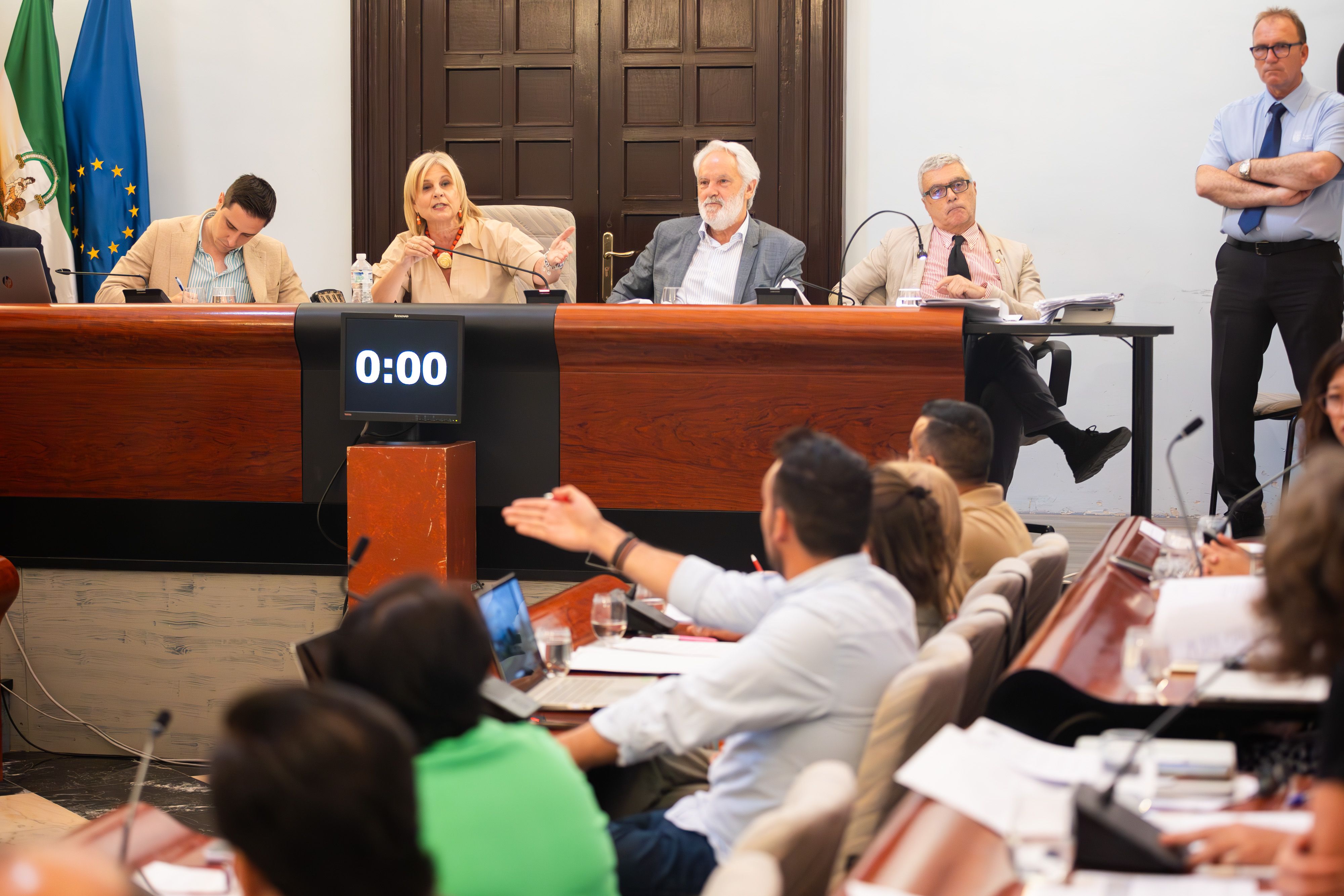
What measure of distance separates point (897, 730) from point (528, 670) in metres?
0.76

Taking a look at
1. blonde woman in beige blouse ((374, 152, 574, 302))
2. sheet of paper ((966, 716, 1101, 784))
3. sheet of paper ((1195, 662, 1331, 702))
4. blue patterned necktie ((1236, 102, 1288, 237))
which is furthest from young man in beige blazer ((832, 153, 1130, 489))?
sheet of paper ((966, 716, 1101, 784))

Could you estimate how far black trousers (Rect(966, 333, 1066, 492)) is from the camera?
3930 millimetres

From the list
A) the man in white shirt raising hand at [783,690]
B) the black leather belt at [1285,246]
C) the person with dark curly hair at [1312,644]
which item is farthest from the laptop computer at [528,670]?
the black leather belt at [1285,246]

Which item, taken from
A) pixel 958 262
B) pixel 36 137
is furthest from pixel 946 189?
pixel 36 137

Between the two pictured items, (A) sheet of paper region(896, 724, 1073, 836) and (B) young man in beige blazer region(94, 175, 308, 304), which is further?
(B) young man in beige blazer region(94, 175, 308, 304)

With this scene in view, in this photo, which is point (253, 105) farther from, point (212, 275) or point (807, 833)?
point (807, 833)

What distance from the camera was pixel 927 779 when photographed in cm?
125

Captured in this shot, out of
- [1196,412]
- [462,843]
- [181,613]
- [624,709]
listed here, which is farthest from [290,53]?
[462,843]

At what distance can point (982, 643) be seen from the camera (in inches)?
71.2

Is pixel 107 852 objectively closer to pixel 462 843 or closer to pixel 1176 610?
pixel 462 843

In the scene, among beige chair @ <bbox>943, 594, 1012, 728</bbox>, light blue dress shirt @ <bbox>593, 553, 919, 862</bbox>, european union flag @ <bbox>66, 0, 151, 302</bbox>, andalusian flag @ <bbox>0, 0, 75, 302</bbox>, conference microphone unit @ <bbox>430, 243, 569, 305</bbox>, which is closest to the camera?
light blue dress shirt @ <bbox>593, 553, 919, 862</bbox>

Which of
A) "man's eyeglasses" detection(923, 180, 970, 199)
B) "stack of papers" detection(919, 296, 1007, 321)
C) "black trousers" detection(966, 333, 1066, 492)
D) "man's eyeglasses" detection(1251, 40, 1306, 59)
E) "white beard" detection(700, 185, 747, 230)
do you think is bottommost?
"black trousers" detection(966, 333, 1066, 492)

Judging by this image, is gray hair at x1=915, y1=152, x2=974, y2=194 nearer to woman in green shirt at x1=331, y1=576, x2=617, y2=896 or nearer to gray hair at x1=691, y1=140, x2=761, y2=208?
gray hair at x1=691, y1=140, x2=761, y2=208

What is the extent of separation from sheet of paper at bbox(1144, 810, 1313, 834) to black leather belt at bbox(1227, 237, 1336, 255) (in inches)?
138
